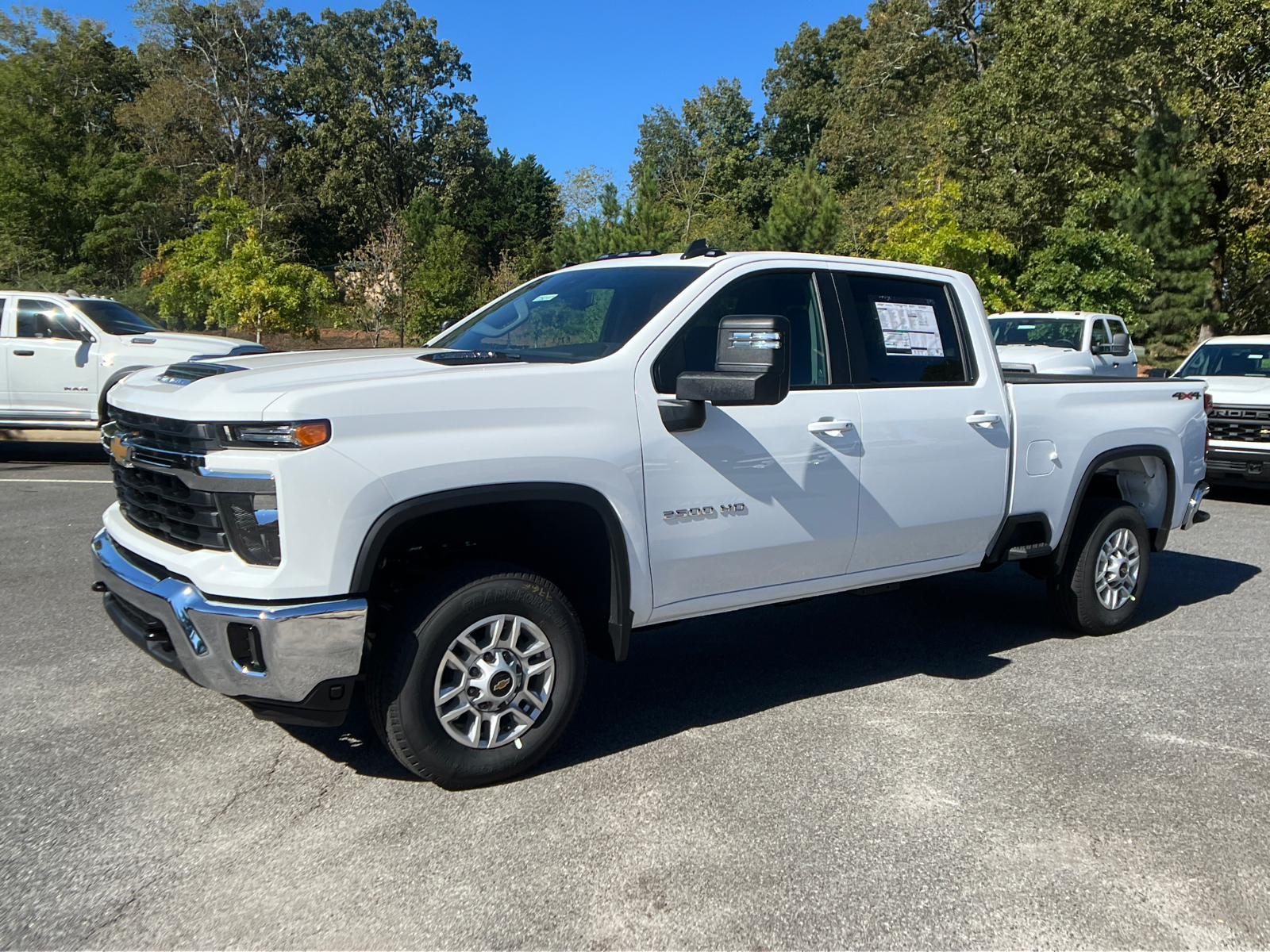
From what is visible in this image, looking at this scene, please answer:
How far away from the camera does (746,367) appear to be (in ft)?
12.3

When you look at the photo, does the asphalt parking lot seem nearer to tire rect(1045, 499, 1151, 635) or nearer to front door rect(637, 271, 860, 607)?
tire rect(1045, 499, 1151, 635)

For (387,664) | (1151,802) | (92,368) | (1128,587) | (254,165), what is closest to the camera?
(387,664)

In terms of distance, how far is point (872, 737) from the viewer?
4.29 metres

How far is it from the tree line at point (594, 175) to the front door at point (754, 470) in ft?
66.6

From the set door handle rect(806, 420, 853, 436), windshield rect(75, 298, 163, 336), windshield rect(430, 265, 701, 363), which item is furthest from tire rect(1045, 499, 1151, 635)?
windshield rect(75, 298, 163, 336)

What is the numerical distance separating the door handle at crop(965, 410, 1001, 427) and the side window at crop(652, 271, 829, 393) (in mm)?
891

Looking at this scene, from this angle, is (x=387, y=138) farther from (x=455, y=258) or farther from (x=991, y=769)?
(x=991, y=769)

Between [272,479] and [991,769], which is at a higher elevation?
[272,479]

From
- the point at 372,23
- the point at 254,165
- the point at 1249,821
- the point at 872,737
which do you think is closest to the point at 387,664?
the point at 872,737

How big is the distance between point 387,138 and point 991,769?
63.2 m

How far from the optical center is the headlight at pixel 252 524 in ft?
10.7

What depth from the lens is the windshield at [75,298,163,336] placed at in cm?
1241

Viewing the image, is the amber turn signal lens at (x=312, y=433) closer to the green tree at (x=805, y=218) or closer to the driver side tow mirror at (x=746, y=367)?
the driver side tow mirror at (x=746, y=367)

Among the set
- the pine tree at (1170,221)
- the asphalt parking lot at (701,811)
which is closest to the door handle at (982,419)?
the asphalt parking lot at (701,811)
